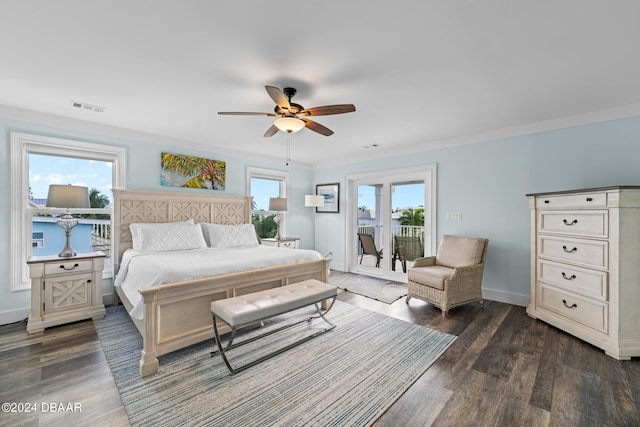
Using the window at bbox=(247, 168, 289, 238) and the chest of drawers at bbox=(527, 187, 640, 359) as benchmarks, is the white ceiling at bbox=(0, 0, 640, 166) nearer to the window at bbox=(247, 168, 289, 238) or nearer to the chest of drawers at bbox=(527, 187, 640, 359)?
the chest of drawers at bbox=(527, 187, 640, 359)

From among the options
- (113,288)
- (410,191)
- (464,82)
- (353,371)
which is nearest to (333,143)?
(410,191)

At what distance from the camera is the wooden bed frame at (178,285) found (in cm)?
215

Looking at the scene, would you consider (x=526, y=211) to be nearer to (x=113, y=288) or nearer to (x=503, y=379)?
(x=503, y=379)

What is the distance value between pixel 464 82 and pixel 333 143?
7.80 feet

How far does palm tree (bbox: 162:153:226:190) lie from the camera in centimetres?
426

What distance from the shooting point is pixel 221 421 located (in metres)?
1.63

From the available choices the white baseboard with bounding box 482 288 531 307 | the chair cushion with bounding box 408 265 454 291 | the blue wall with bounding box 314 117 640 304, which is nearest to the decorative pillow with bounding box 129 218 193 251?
the chair cushion with bounding box 408 265 454 291

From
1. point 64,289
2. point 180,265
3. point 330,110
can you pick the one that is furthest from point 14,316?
point 330,110

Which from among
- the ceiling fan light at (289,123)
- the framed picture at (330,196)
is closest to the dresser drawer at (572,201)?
the ceiling fan light at (289,123)

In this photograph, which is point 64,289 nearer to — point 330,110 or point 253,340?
point 253,340

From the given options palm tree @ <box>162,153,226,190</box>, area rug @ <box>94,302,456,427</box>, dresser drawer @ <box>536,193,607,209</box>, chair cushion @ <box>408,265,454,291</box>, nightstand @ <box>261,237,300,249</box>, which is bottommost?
area rug @ <box>94,302,456,427</box>

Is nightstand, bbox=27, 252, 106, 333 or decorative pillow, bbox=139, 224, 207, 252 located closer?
nightstand, bbox=27, 252, 106, 333

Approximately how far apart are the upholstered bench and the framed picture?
3138 millimetres

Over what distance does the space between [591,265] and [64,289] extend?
5.46m
